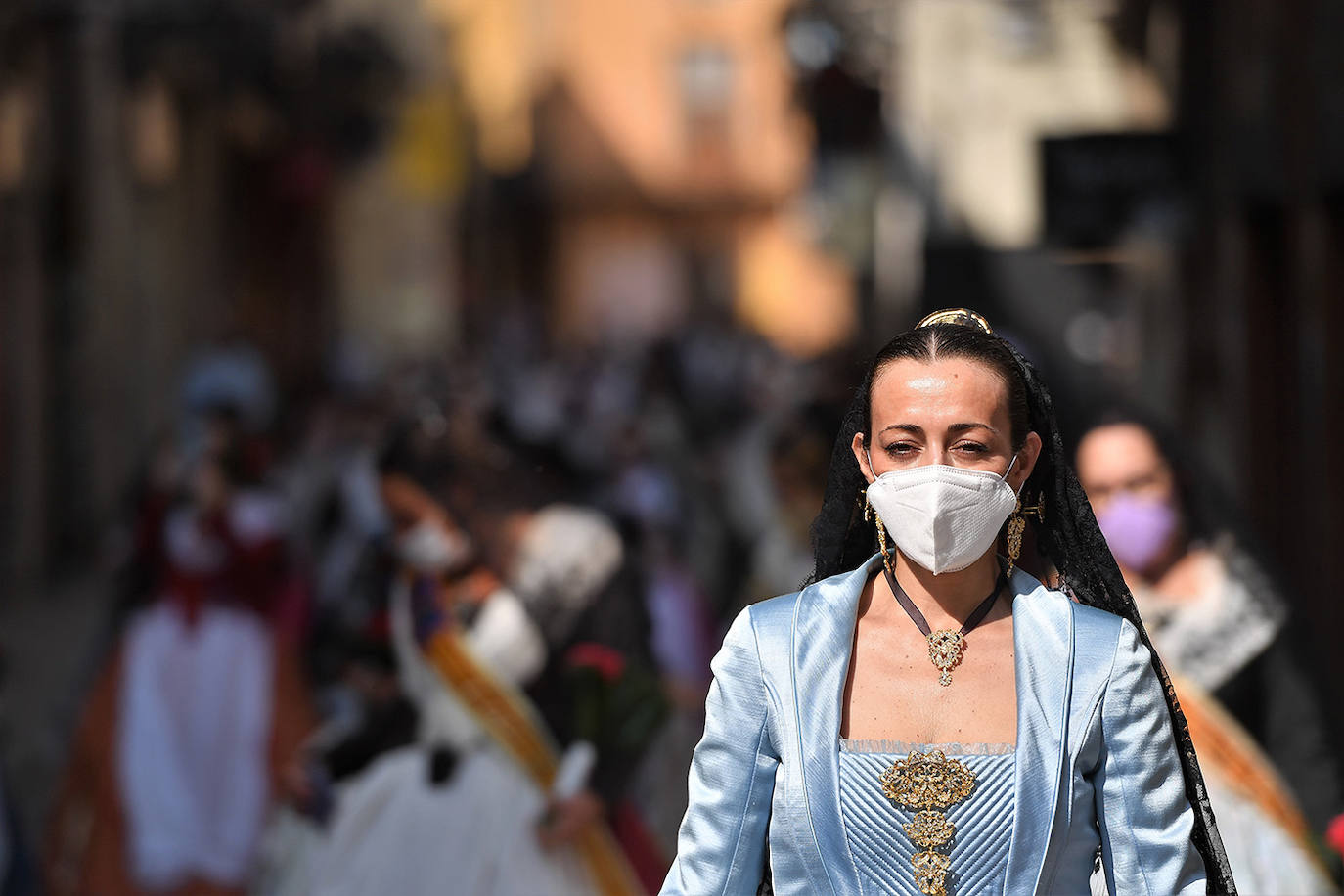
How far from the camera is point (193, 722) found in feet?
24.7

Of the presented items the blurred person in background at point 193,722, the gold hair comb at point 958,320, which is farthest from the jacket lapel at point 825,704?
the blurred person in background at point 193,722

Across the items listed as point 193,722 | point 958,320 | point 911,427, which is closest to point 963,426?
point 911,427

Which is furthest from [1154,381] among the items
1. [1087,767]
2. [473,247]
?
[473,247]

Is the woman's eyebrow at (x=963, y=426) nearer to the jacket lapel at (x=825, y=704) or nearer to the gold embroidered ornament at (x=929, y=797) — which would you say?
the jacket lapel at (x=825, y=704)

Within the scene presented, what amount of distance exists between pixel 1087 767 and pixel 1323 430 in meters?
6.26

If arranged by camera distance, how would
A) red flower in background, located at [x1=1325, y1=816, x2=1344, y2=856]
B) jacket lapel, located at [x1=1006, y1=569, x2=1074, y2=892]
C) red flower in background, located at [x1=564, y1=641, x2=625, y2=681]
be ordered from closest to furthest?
1. jacket lapel, located at [x1=1006, y1=569, x2=1074, y2=892]
2. red flower in background, located at [x1=1325, y1=816, x2=1344, y2=856]
3. red flower in background, located at [x1=564, y1=641, x2=625, y2=681]

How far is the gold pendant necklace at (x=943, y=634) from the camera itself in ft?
9.05

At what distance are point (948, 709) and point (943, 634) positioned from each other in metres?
0.11

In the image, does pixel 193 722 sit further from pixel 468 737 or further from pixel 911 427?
pixel 911 427

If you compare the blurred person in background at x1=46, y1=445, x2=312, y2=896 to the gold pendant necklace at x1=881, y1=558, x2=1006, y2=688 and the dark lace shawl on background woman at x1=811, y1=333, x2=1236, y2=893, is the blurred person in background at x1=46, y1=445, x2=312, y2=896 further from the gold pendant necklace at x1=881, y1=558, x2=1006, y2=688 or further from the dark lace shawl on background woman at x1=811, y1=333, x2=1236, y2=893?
the gold pendant necklace at x1=881, y1=558, x2=1006, y2=688

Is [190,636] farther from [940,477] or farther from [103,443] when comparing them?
[103,443]

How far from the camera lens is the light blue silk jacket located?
8.70 ft

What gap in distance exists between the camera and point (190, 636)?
25.0 feet

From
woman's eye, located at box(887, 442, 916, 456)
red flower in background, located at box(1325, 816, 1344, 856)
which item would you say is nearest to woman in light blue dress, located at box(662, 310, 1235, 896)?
woman's eye, located at box(887, 442, 916, 456)
